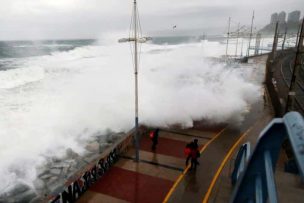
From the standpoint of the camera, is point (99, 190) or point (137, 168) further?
point (137, 168)

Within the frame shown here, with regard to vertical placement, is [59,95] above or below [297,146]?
below

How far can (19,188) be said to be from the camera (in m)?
14.1

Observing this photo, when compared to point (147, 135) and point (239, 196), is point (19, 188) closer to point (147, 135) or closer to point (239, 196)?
point (147, 135)

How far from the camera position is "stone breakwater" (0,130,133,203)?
37.0ft

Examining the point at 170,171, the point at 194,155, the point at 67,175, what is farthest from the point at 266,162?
the point at 67,175

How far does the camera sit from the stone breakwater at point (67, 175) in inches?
444

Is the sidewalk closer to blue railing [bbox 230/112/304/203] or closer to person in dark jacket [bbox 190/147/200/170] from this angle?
person in dark jacket [bbox 190/147/200/170]

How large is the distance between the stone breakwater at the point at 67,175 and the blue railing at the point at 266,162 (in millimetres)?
8926

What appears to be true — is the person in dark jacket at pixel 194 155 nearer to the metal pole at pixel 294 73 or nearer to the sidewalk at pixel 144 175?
the sidewalk at pixel 144 175

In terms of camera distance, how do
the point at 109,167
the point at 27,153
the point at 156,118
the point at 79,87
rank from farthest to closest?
1. the point at 79,87
2. the point at 156,118
3. the point at 27,153
4. the point at 109,167

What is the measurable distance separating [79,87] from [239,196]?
3292 cm

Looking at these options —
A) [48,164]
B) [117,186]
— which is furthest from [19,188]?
[117,186]

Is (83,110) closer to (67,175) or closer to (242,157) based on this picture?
(67,175)

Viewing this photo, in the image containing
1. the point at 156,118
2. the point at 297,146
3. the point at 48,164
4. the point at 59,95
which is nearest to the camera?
the point at 297,146
